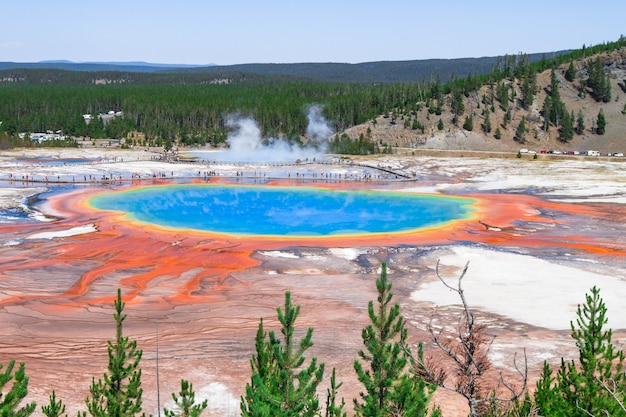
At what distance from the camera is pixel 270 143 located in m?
106

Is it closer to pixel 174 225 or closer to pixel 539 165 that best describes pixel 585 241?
pixel 174 225

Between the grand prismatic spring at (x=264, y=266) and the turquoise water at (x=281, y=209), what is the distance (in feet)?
0.71

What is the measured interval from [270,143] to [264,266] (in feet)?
236

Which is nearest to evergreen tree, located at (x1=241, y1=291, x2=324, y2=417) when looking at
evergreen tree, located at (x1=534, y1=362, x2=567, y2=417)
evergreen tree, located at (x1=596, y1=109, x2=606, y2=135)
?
evergreen tree, located at (x1=534, y1=362, x2=567, y2=417)

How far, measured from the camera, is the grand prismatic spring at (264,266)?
24.0 m

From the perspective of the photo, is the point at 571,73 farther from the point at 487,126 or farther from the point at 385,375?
the point at 385,375

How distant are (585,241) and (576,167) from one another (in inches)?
1720

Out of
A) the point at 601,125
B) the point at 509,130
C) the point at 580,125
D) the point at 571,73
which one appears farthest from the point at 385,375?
the point at 571,73

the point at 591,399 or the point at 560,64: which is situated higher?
the point at 560,64

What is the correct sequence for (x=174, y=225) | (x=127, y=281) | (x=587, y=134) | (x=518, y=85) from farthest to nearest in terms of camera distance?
(x=518, y=85), (x=587, y=134), (x=174, y=225), (x=127, y=281)

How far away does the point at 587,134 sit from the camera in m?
107

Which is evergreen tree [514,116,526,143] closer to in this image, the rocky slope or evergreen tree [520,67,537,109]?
the rocky slope

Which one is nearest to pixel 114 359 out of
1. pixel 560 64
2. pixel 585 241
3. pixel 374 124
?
pixel 585 241

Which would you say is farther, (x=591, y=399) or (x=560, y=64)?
(x=560, y=64)
